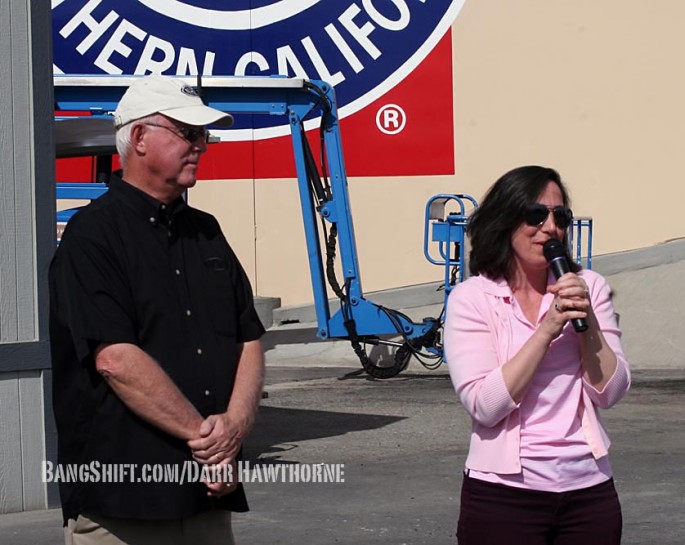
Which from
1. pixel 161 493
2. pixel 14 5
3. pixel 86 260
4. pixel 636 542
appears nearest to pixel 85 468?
pixel 161 493

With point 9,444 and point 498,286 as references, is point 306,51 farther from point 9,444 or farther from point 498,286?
point 498,286

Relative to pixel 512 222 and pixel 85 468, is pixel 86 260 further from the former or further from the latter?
pixel 512 222

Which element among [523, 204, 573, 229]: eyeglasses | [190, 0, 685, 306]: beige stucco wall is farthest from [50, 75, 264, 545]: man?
[190, 0, 685, 306]: beige stucco wall

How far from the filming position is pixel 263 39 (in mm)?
15734

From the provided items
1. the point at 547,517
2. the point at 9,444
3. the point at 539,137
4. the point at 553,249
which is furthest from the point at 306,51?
the point at 547,517

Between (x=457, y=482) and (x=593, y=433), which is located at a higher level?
(x=593, y=433)

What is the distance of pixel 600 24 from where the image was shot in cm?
1576

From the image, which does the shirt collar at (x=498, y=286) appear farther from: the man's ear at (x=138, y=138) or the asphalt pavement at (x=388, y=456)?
the asphalt pavement at (x=388, y=456)

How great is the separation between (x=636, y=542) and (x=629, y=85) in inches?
398

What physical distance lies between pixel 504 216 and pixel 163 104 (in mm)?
1007

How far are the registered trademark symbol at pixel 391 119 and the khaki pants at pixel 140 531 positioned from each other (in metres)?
12.3

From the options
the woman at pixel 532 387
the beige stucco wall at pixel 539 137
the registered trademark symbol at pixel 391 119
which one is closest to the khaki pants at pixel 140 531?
the woman at pixel 532 387

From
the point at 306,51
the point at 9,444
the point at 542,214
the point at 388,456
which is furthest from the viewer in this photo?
the point at 306,51

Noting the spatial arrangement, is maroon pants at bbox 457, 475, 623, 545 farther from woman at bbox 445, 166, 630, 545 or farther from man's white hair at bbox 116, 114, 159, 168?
man's white hair at bbox 116, 114, 159, 168
